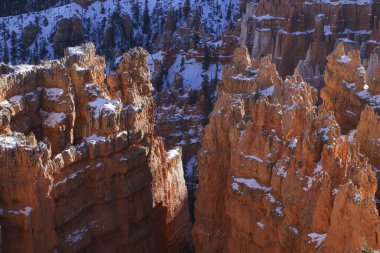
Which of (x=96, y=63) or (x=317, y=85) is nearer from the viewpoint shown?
(x=96, y=63)

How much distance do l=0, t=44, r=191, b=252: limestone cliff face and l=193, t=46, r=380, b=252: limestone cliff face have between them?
2456 mm

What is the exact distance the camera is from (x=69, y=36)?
6462 cm

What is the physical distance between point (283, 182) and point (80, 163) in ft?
20.9

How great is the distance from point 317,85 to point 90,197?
24007mm

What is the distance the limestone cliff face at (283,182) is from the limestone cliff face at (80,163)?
2456 millimetres

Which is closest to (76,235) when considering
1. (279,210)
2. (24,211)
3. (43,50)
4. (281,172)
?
(24,211)

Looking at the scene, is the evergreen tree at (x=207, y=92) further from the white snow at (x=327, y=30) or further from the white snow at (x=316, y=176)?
the white snow at (x=316, y=176)

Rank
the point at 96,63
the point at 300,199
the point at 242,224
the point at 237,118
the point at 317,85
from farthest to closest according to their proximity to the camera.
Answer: the point at 317,85
the point at 96,63
the point at 237,118
the point at 242,224
the point at 300,199

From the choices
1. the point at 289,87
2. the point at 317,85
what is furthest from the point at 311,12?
the point at 289,87

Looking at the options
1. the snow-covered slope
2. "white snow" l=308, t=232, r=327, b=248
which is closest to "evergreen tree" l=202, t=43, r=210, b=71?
the snow-covered slope

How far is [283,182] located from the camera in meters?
13.7

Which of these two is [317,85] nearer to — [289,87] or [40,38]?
[289,87]

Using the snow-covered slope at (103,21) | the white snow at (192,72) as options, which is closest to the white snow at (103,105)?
the white snow at (192,72)

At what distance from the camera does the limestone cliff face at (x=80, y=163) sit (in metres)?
14.5
